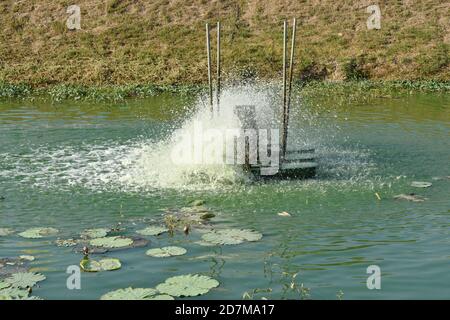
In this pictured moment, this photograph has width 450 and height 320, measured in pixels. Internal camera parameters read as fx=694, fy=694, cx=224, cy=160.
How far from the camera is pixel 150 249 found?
1091cm

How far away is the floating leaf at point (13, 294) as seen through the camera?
8923 millimetres

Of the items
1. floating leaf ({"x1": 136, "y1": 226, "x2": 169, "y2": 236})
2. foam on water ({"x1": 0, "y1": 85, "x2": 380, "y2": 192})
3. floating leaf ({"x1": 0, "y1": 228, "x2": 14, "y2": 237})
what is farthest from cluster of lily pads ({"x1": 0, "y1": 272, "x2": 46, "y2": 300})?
foam on water ({"x1": 0, "y1": 85, "x2": 380, "y2": 192})

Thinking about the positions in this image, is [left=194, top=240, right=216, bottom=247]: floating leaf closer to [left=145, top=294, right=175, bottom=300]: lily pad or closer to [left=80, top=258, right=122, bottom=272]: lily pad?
[left=80, top=258, right=122, bottom=272]: lily pad

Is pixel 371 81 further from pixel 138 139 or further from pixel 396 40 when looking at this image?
pixel 138 139

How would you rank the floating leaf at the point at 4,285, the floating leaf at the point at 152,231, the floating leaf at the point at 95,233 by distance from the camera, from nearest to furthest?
the floating leaf at the point at 4,285, the floating leaf at the point at 95,233, the floating leaf at the point at 152,231

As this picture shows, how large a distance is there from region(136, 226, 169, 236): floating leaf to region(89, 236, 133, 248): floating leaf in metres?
0.55

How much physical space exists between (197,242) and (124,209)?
2541 mm

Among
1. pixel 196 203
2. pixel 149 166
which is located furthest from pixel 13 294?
Answer: pixel 149 166

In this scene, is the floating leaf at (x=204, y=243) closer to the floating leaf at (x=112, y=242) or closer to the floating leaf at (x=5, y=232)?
the floating leaf at (x=112, y=242)

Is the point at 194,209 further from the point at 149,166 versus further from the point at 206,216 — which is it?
the point at 149,166

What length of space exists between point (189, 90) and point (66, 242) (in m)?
23.2

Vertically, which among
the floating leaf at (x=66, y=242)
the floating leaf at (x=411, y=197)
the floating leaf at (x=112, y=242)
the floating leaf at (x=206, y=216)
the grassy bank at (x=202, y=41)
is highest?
the grassy bank at (x=202, y=41)

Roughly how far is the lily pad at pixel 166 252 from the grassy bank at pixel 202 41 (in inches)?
909

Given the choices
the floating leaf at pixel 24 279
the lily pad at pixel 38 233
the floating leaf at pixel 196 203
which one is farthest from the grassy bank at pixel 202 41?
the floating leaf at pixel 24 279
